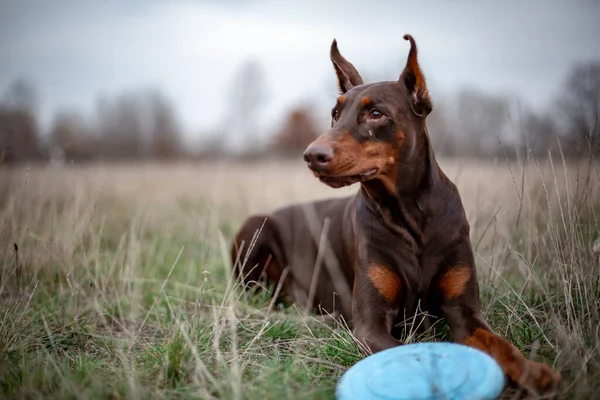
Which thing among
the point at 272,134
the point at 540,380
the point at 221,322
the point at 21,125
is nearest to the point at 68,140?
the point at 21,125

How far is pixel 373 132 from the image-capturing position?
2.71 meters

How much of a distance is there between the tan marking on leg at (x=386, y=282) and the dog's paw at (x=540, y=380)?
33.6 inches

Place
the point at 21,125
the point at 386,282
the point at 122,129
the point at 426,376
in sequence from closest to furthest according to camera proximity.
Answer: the point at 426,376, the point at 386,282, the point at 21,125, the point at 122,129

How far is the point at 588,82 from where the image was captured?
14.1 ft

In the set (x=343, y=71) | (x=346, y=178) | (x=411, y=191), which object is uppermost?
(x=343, y=71)

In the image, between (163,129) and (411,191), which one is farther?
(163,129)

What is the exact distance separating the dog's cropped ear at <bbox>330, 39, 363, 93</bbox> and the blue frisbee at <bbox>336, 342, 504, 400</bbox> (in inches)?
77.5

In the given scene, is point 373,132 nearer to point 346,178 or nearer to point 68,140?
point 346,178

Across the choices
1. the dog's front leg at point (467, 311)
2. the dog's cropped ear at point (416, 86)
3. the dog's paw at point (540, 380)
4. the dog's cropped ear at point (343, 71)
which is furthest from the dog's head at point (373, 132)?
the dog's paw at point (540, 380)

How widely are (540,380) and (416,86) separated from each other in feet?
5.69

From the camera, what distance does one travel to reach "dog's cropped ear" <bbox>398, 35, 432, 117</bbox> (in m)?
2.85

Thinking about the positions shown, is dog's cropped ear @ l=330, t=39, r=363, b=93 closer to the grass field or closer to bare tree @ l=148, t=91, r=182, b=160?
the grass field

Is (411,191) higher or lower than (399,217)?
higher

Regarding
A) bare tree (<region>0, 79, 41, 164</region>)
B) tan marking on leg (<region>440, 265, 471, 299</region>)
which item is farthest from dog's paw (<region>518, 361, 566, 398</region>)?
bare tree (<region>0, 79, 41, 164</region>)
